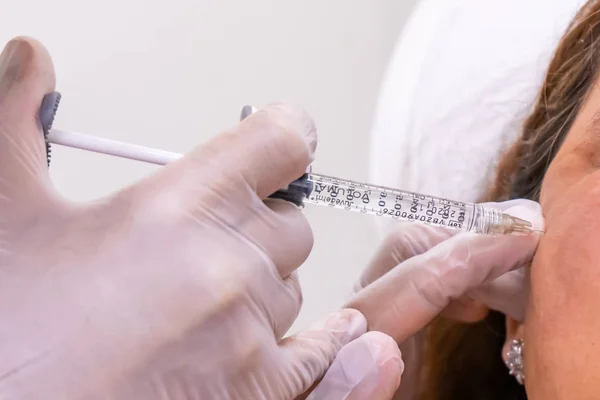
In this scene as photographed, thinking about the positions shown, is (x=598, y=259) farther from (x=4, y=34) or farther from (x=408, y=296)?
(x=4, y=34)

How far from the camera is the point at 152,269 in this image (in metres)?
0.59

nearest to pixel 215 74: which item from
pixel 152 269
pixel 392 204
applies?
pixel 392 204

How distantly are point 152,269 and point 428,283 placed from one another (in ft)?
1.50

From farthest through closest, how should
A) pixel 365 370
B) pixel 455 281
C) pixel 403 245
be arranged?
pixel 403 245 → pixel 455 281 → pixel 365 370

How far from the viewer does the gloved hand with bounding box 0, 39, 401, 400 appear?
56cm

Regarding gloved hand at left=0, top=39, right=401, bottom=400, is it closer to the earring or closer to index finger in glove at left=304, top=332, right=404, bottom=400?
index finger in glove at left=304, top=332, right=404, bottom=400

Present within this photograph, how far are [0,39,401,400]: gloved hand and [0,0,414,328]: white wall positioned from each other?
587mm

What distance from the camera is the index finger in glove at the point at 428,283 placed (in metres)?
0.83

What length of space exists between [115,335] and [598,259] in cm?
56

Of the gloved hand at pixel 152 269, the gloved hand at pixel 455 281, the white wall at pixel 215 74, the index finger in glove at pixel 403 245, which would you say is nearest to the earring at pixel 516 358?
the gloved hand at pixel 455 281

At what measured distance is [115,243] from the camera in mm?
598

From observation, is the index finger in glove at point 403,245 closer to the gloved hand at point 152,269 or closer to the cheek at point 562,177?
the cheek at point 562,177

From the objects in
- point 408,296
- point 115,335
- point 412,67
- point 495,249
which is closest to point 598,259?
point 495,249

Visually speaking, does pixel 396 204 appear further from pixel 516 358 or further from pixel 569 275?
pixel 516 358
